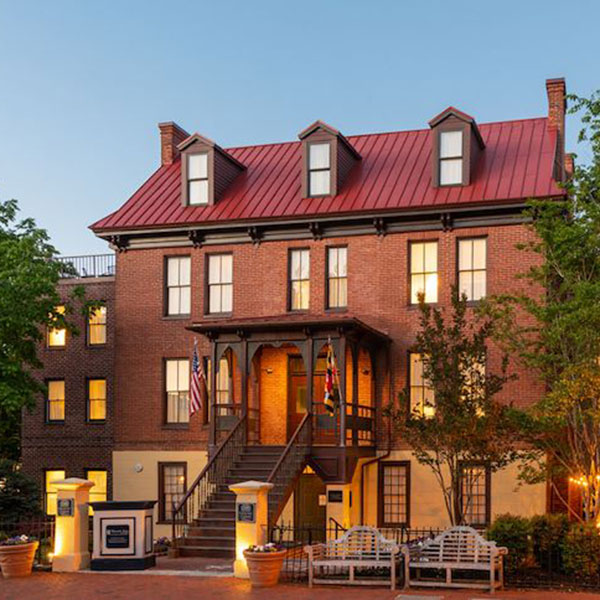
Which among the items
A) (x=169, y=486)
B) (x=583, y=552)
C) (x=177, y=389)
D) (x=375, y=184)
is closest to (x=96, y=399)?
(x=177, y=389)

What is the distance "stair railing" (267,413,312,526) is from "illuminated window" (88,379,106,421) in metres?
9.58

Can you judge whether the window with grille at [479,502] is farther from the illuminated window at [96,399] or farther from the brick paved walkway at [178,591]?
the illuminated window at [96,399]

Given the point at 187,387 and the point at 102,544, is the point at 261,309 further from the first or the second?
the point at 102,544

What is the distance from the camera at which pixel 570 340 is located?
2272 cm

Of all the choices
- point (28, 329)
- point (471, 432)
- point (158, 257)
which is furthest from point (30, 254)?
point (471, 432)

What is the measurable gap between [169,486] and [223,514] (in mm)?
6496

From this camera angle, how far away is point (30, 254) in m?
29.1

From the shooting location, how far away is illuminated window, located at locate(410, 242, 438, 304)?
94.8 ft

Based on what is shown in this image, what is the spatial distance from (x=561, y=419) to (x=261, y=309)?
10.7 meters

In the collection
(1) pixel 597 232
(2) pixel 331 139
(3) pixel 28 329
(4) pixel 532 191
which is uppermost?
(2) pixel 331 139

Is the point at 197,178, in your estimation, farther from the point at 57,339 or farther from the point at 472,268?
the point at 472,268

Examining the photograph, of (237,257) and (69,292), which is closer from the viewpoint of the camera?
(237,257)

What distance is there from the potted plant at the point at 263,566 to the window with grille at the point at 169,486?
11202 mm

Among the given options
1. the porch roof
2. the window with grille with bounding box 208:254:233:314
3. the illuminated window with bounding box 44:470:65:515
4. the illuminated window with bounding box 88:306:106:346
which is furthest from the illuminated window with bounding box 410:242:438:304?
the illuminated window with bounding box 44:470:65:515
